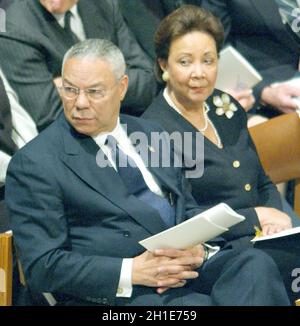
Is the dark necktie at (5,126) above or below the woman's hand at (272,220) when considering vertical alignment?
above

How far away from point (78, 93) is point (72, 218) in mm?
365

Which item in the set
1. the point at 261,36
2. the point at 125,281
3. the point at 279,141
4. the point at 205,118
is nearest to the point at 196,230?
the point at 125,281

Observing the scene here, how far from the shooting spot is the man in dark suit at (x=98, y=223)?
A: 279 centimetres

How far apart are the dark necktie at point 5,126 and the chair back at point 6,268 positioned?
1.14 ft

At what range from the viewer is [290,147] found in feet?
11.5

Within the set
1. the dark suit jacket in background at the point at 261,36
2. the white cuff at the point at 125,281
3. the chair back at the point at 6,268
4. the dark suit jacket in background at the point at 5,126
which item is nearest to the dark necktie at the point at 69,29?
the dark suit jacket in background at the point at 5,126

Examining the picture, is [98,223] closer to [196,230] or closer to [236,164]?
[196,230]

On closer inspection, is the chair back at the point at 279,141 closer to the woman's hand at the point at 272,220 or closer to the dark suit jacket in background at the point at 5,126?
the woman's hand at the point at 272,220

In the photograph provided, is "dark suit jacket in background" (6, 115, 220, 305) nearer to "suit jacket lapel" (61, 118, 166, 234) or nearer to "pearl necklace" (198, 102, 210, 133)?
"suit jacket lapel" (61, 118, 166, 234)

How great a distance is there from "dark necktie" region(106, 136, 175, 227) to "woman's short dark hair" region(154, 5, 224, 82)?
1.54 ft

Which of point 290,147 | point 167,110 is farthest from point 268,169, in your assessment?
point 167,110

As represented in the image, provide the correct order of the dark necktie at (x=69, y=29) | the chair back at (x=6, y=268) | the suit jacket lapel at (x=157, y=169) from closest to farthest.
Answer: the chair back at (x=6, y=268) < the suit jacket lapel at (x=157, y=169) < the dark necktie at (x=69, y=29)
